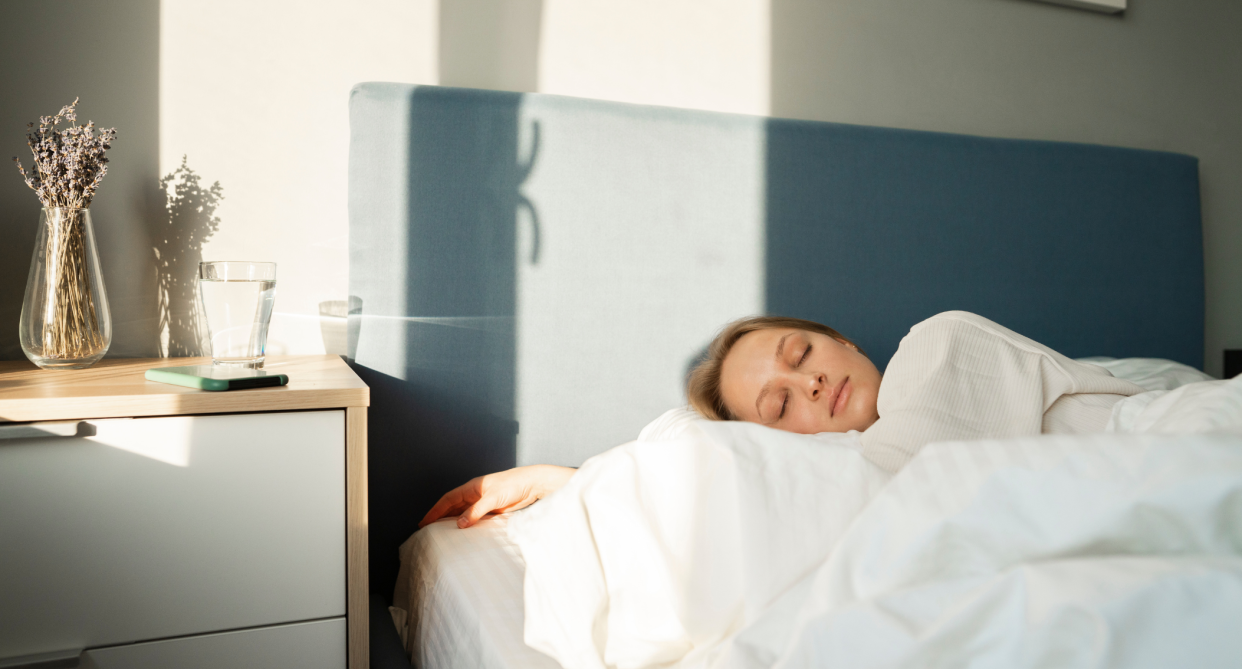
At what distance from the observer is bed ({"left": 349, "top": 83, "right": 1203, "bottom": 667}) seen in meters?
1.26

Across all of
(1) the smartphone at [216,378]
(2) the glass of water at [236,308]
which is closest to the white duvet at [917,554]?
(1) the smartphone at [216,378]

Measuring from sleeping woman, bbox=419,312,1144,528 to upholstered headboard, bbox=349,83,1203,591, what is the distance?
18 cm

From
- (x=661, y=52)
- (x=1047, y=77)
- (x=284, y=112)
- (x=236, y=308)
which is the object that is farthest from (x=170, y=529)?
(x=1047, y=77)

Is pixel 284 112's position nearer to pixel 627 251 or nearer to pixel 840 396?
pixel 627 251

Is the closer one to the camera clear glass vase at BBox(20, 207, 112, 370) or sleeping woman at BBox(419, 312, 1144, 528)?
sleeping woman at BBox(419, 312, 1144, 528)

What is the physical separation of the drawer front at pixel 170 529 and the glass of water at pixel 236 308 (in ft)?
0.61

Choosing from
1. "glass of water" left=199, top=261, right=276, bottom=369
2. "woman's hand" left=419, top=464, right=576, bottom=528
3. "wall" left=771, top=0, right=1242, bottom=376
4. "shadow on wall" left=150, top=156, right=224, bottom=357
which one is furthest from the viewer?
"wall" left=771, top=0, right=1242, bottom=376

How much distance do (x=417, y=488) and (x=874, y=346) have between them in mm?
987

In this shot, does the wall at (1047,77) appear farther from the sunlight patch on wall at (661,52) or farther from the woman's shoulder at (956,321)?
the woman's shoulder at (956,321)

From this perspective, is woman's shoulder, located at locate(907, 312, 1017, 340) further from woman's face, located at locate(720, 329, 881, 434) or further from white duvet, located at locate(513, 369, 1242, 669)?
white duvet, located at locate(513, 369, 1242, 669)

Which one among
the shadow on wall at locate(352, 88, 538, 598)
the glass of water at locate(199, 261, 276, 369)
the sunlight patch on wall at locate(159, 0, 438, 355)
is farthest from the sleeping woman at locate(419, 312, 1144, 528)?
the sunlight patch on wall at locate(159, 0, 438, 355)

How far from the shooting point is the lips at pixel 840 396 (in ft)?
3.47

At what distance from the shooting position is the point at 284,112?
1.31m

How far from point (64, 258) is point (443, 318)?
554 millimetres
